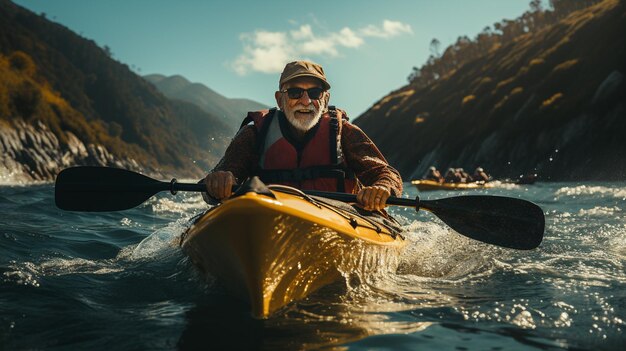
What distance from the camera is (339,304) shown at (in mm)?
3773

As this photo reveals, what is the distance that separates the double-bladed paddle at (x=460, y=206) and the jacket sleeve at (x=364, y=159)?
0.72 meters

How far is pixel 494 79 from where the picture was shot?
5034 cm

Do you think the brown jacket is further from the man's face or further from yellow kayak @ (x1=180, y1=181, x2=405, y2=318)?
yellow kayak @ (x1=180, y1=181, x2=405, y2=318)

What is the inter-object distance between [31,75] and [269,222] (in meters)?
84.8

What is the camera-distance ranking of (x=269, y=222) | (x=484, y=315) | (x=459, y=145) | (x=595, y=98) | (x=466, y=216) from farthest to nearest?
(x=459, y=145)
(x=595, y=98)
(x=466, y=216)
(x=484, y=315)
(x=269, y=222)

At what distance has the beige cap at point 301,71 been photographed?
5559mm

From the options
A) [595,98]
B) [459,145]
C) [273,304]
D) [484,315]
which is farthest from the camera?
[459,145]

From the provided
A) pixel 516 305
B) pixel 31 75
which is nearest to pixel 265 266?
pixel 516 305

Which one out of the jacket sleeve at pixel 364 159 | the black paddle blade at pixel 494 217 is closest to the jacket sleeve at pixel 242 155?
the jacket sleeve at pixel 364 159

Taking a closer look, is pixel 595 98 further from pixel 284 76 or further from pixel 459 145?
pixel 284 76

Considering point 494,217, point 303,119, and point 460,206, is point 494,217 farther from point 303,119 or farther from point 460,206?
point 303,119

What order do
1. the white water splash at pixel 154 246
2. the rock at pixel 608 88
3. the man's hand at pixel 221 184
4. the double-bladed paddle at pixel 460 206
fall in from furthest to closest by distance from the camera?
the rock at pixel 608 88
the white water splash at pixel 154 246
the double-bladed paddle at pixel 460 206
the man's hand at pixel 221 184

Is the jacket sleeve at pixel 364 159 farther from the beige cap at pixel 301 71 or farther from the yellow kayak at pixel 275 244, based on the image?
the yellow kayak at pixel 275 244

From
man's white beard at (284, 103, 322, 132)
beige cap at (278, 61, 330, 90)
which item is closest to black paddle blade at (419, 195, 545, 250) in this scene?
man's white beard at (284, 103, 322, 132)
